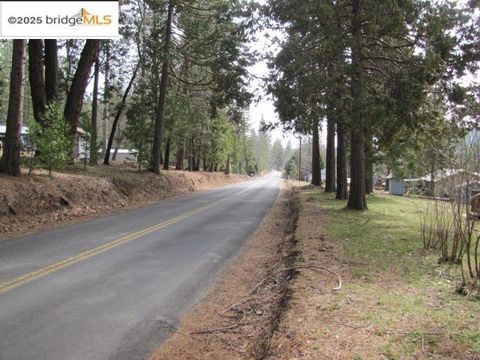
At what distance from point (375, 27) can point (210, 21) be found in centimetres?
1502

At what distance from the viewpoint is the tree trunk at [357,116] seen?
14211 millimetres

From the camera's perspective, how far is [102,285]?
6973 millimetres

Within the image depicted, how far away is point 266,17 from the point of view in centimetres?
1825

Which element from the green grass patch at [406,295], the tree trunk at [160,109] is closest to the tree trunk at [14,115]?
the green grass patch at [406,295]

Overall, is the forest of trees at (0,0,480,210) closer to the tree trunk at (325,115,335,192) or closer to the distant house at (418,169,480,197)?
the distant house at (418,169,480,197)

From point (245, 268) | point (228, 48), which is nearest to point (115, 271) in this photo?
point (245, 268)

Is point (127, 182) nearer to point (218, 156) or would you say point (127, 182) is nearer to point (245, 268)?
point (245, 268)

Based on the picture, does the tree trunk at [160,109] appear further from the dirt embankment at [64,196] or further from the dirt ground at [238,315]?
the dirt ground at [238,315]

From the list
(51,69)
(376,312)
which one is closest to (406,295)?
(376,312)

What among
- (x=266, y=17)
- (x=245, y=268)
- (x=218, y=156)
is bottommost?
(x=245, y=268)

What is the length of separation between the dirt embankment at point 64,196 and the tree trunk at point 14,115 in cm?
65

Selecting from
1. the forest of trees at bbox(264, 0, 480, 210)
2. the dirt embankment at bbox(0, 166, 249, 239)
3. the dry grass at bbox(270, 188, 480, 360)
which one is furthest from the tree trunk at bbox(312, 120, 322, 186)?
the dry grass at bbox(270, 188, 480, 360)

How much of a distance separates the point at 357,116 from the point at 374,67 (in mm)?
2785

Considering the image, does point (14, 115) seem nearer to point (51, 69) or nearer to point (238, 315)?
point (51, 69)
